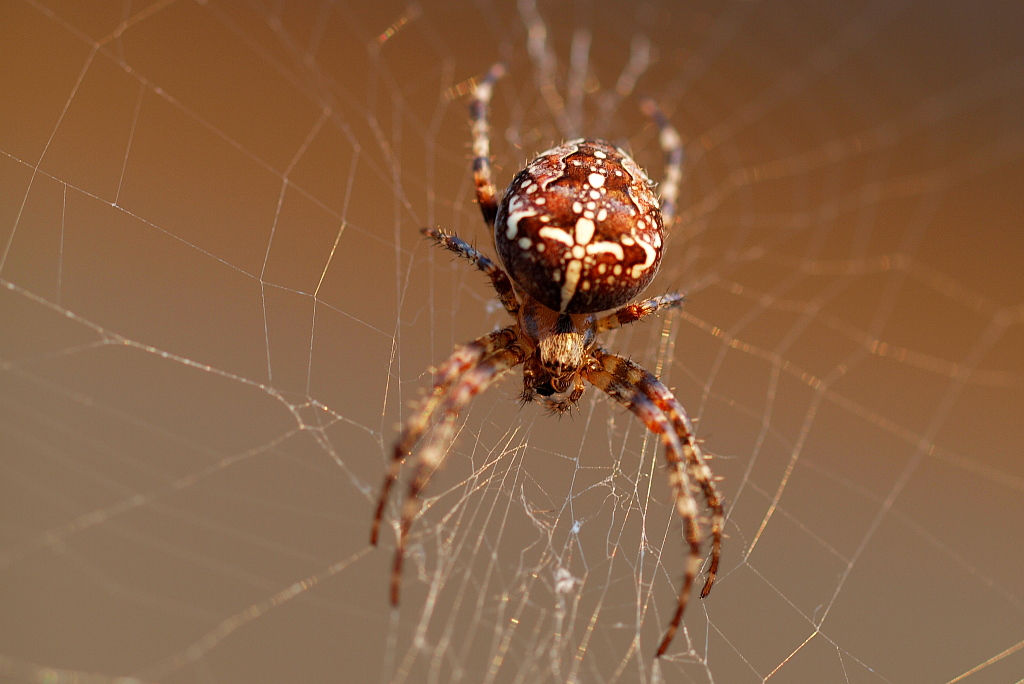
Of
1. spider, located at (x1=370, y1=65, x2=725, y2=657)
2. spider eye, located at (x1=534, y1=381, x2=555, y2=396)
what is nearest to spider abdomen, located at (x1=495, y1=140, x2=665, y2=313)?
spider, located at (x1=370, y1=65, x2=725, y2=657)

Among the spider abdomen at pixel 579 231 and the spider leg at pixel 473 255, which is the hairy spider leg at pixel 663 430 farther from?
the spider leg at pixel 473 255

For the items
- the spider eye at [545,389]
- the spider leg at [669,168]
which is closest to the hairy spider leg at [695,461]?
the spider eye at [545,389]

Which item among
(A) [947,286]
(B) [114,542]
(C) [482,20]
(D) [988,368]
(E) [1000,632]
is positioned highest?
(C) [482,20]

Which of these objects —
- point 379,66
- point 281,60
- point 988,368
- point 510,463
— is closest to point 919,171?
point 988,368

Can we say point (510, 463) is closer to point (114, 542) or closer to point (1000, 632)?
point (114, 542)

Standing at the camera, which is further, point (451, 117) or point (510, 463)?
point (451, 117)

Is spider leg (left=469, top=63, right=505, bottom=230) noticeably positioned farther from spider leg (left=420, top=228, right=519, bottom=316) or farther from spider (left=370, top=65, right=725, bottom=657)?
spider leg (left=420, top=228, right=519, bottom=316)

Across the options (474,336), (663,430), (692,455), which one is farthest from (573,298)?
(474,336)

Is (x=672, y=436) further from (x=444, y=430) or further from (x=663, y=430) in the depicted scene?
(x=444, y=430)
